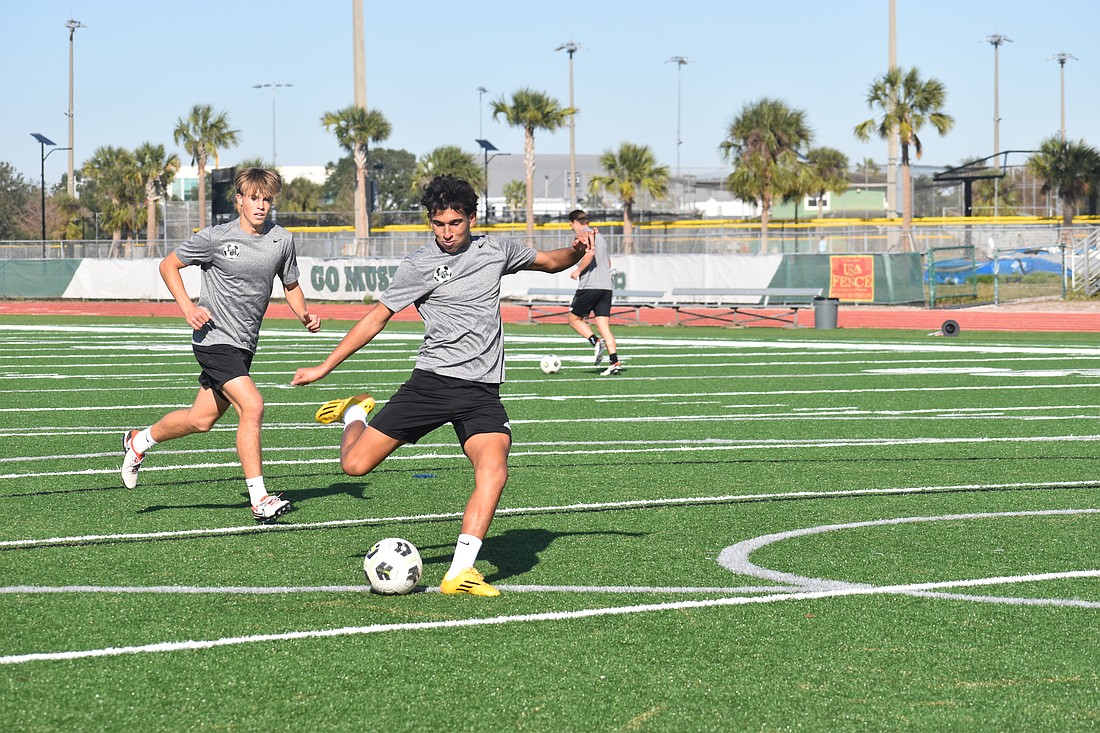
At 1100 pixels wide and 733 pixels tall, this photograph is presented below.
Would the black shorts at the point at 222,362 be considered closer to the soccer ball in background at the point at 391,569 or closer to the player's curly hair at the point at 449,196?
the player's curly hair at the point at 449,196

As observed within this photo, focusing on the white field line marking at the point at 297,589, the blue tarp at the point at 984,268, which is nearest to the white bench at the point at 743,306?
the blue tarp at the point at 984,268

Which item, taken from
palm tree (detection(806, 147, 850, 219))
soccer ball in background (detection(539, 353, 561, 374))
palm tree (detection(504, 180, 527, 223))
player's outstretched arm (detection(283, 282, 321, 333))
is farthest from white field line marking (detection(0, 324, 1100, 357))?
palm tree (detection(504, 180, 527, 223))

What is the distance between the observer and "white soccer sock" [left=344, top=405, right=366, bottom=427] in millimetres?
7695

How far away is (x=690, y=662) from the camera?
520 centimetres

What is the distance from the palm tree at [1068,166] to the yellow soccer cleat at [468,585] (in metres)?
70.4

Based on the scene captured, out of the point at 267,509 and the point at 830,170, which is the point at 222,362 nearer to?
the point at 267,509

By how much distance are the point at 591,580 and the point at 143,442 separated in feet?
12.1

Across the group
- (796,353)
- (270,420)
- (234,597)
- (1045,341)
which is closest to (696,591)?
(234,597)

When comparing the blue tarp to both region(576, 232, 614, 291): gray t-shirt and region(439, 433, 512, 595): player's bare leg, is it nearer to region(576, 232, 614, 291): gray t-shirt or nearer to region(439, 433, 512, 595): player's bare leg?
region(576, 232, 614, 291): gray t-shirt

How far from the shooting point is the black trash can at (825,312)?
30391mm

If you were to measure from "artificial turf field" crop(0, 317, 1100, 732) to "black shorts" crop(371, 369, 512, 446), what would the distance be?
2.24 ft

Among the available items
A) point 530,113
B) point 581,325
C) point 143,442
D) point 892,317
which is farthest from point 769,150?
point 143,442

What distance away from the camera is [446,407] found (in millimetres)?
6719

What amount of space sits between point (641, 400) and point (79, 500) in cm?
749
